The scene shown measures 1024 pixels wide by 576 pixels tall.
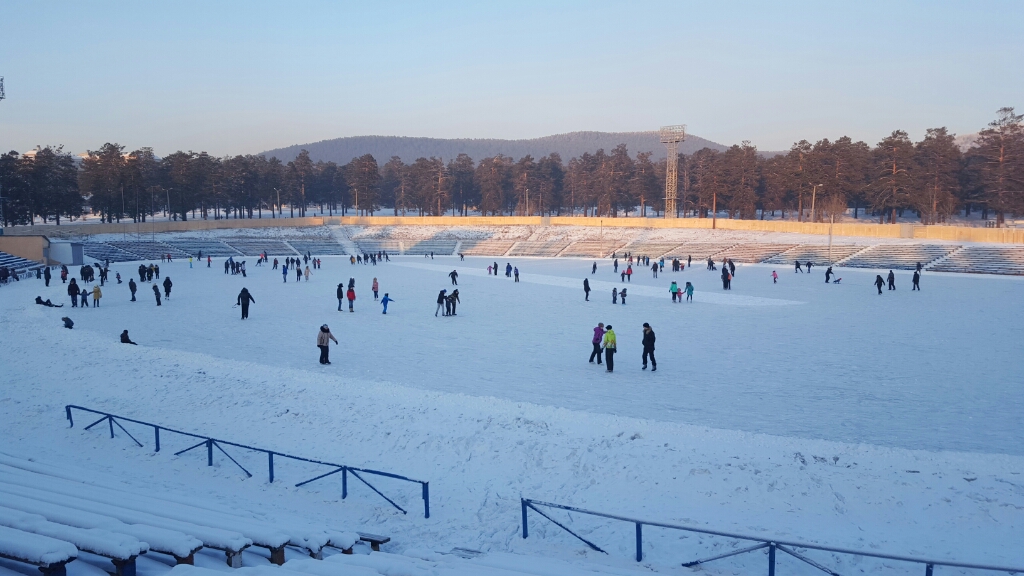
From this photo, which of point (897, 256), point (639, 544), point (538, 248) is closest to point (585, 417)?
point (639, 544)

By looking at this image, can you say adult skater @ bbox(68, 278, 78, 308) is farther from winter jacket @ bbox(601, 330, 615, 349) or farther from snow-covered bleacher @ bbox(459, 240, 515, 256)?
snow-covered bleacher @ bbox(459, 240, 515, 256)

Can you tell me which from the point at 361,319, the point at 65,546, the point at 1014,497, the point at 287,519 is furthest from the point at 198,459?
the point at 361,319

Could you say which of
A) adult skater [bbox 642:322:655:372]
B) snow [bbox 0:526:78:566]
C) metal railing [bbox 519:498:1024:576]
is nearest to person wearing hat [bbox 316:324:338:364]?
adult skater [bbox 642:322:655:372]

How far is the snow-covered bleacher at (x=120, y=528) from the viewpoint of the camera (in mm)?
4543

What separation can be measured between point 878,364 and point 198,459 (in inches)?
585

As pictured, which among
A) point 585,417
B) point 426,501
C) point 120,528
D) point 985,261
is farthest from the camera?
point 985,261

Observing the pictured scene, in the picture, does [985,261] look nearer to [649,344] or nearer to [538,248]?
[538,248]

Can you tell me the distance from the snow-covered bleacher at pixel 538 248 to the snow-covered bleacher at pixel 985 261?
100 feet

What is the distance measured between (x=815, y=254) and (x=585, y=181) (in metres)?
53.1

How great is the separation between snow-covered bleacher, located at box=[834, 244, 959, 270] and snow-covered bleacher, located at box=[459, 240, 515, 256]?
30380 millimetres

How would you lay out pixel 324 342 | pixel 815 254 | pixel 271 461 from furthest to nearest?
pixel 815 254
pixel 324 342
pixel 271 461

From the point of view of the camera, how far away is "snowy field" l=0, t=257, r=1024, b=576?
8328 mm

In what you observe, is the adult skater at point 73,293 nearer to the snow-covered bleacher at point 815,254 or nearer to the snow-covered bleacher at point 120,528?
the snow-covered bleacher at point 120,528

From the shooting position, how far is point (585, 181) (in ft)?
326
